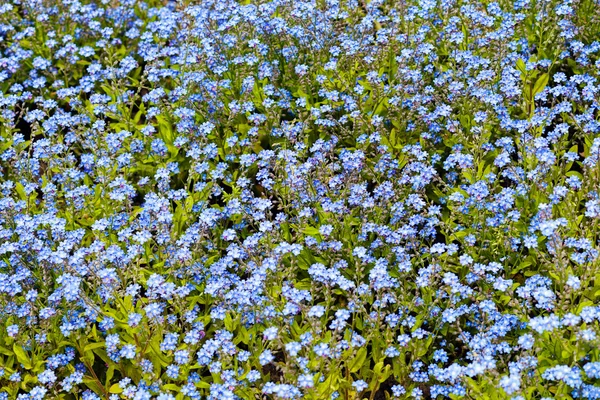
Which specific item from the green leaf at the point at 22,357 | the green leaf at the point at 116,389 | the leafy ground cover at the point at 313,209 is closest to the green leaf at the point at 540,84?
the leafy ground cover at the point at 313,209

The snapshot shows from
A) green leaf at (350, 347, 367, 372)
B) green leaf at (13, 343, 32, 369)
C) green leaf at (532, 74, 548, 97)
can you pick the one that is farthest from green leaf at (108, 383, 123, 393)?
green leaf at (532, 74, 548, 97)

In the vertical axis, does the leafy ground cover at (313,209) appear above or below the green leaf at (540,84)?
below

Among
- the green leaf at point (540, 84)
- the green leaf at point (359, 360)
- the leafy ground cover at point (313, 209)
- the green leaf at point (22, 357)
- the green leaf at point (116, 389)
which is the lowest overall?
the green leaf at point (116, 389)

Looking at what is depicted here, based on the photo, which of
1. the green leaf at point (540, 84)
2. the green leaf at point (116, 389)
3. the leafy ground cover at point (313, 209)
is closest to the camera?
the leafy ground cover at point (313, 209)

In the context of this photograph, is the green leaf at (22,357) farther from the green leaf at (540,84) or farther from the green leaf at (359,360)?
the green leaf at (540,84)

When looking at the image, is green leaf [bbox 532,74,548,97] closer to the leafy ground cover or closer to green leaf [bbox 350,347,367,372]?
the leafy ground cover

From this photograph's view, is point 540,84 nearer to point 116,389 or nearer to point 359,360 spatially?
point 359,360

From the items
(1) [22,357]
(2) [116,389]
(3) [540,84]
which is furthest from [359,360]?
(3) [540,84]

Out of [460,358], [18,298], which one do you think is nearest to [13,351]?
Result: [18,298]
